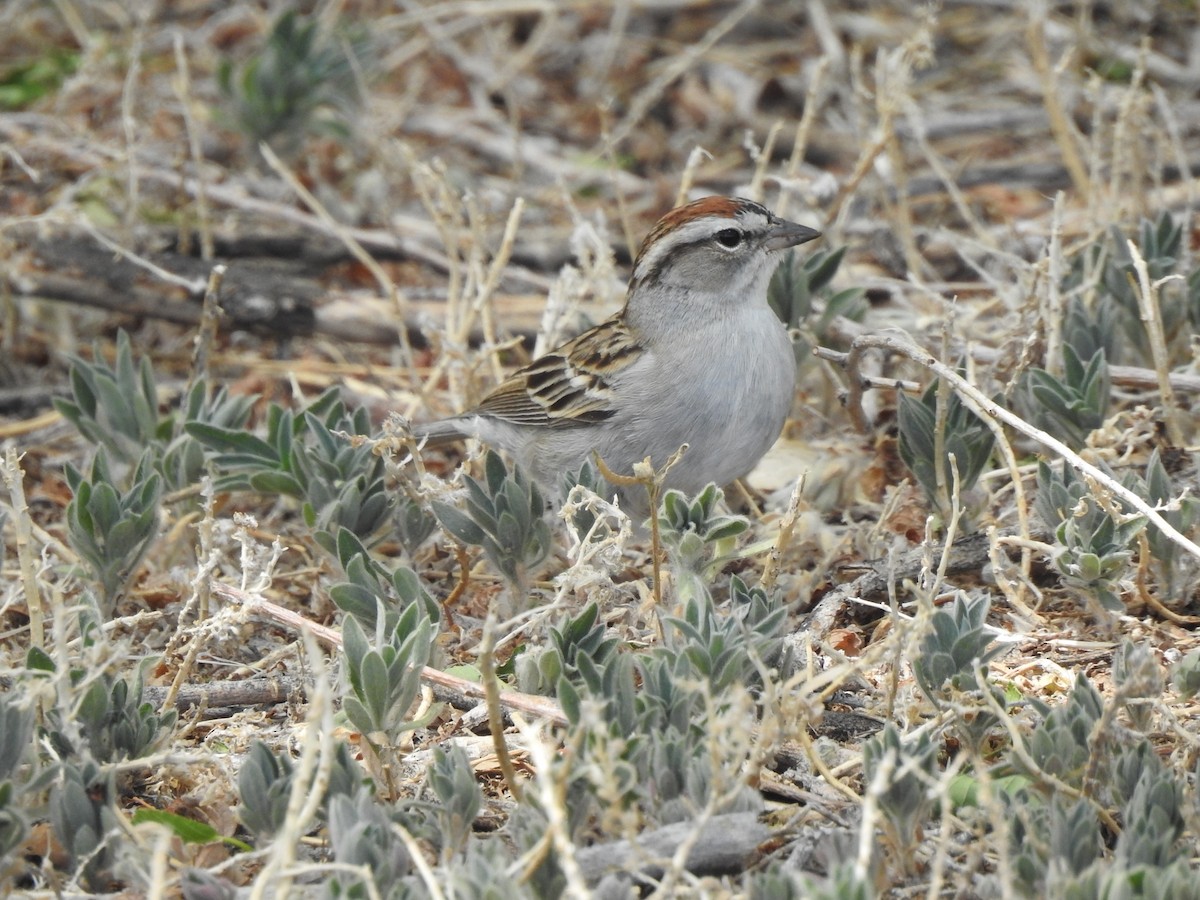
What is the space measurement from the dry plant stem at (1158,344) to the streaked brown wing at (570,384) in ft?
4.88

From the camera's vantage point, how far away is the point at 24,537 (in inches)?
139

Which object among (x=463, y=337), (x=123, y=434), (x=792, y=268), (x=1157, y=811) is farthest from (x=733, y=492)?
(x=1157, y=811)

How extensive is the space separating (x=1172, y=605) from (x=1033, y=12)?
2.76 m

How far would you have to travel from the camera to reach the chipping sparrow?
4539mm

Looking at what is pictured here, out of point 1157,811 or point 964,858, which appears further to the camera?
point 964,858

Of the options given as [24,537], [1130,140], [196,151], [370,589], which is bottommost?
[370,589]

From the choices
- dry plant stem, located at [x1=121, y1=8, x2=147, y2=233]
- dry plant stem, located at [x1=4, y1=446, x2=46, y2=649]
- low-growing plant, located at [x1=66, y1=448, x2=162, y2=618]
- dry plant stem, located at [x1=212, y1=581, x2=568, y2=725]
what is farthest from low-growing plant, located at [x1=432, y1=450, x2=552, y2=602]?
dry plant stem, located at [x1=121, y1=8, x2=147, y2=233]

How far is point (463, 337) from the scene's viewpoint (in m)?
5.55

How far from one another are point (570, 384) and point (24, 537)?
187 centimetres

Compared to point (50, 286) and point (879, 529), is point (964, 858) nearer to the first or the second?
point (879, 529)

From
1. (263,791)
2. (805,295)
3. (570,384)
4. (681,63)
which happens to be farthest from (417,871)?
(681,63)

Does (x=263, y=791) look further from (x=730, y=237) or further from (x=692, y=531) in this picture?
(x=730, y=237)

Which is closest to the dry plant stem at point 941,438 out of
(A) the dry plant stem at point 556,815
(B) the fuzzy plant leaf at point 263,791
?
(A) the dry plant stem at point 556,815

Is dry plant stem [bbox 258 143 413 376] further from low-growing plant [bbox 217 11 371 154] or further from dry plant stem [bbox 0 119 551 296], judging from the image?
low-growing plant [bbox 217 11 371 154]
